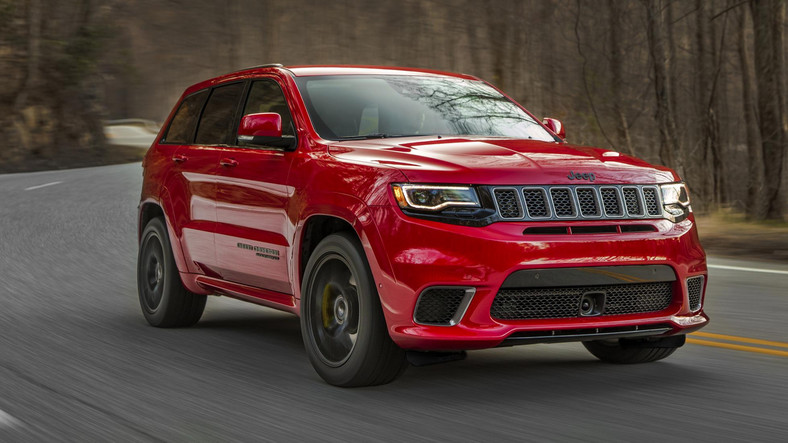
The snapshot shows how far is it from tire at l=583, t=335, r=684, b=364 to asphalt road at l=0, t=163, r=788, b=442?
0.07 metres

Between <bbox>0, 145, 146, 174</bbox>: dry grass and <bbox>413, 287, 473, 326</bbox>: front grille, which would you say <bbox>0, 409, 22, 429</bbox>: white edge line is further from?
<bbox>0, 145, 146, 174</bbox>: dry grass

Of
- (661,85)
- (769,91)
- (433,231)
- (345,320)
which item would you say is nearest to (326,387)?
(345,320)

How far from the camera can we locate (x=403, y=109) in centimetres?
710

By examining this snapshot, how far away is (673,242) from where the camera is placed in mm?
5918

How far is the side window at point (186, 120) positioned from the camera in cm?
846

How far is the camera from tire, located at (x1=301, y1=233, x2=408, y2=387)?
18.8 feet

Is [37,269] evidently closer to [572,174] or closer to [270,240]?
[270,240]

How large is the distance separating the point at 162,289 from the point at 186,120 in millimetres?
1319

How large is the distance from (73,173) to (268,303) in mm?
24314

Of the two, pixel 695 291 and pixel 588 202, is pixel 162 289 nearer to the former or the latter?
pixel 588 202

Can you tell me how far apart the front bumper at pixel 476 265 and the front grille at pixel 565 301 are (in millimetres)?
38

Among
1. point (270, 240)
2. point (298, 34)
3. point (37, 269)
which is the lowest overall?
point (37, 269)

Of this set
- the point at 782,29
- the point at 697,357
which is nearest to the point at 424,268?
the point at 697,357

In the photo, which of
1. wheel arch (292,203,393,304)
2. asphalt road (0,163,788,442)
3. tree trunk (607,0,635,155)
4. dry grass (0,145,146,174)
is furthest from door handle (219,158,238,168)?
dry grass (0,145,146,174)
